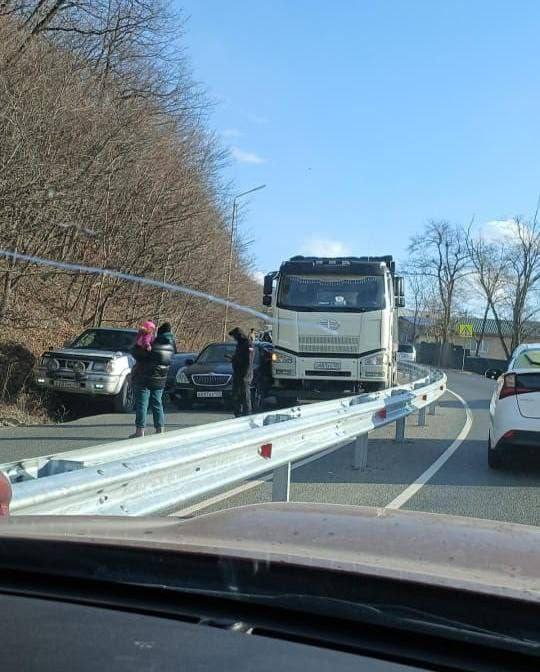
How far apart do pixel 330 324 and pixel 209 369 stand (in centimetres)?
278

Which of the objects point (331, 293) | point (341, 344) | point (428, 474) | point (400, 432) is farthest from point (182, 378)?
point (428, 474)

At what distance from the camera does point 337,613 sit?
6.83ft

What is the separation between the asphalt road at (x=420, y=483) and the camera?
7.53 metres

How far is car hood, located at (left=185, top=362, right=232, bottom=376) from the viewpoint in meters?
16.4

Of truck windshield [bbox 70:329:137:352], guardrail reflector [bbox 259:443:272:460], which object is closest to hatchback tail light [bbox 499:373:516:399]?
guardrail reflector [bbox 259:443:272:460]

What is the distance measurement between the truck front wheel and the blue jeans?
2.88 metres

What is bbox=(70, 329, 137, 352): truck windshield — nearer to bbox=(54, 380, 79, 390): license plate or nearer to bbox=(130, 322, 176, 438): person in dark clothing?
bbox=(54, 380, 79, 390): license plate

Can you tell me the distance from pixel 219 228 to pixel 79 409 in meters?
15.6

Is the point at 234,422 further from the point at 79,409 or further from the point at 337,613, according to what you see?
the point at 79,409

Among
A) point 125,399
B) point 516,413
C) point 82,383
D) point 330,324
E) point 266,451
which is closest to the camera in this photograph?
point 266,451

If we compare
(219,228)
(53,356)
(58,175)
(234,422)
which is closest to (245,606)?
(234,422)

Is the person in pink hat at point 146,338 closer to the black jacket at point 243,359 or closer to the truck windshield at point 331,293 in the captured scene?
the black jacket at point 243,359

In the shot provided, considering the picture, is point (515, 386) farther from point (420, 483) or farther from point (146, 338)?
point (146, 338)

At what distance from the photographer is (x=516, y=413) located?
9.29m
